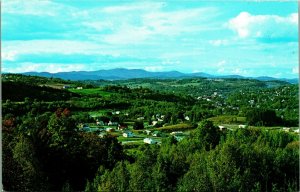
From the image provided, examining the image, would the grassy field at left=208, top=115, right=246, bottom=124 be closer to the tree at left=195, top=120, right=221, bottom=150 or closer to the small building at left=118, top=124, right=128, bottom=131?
the small building at left=118, top=124, right=128, bottom=131

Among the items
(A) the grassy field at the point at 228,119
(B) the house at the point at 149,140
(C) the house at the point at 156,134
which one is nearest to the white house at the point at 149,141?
(B) the house at the point at 149,140

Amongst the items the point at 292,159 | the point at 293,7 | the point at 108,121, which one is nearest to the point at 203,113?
the point at 108,121

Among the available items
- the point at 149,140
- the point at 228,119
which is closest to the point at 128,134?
the point at 149,140

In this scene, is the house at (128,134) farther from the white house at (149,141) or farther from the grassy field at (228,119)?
the grassy field at (228,119)

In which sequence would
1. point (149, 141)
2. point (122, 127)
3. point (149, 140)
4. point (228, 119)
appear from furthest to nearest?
point (228, 119) → point (122, 127) → point (149, 140) → point (149, 141)

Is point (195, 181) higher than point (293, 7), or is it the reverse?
point (293, 7)

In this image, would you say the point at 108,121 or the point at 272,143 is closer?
the point at 272,143

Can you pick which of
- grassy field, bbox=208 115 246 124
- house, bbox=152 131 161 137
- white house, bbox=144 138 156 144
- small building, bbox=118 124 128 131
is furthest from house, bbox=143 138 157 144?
grassy field, bbox=208 115 246 124

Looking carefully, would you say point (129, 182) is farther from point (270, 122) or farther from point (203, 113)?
point (203, 113)

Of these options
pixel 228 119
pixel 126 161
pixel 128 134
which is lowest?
pixel 228 119

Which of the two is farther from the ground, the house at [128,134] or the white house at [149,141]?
the house at [128,134]

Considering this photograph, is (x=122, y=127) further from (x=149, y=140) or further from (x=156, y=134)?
(x=149, y=140)
